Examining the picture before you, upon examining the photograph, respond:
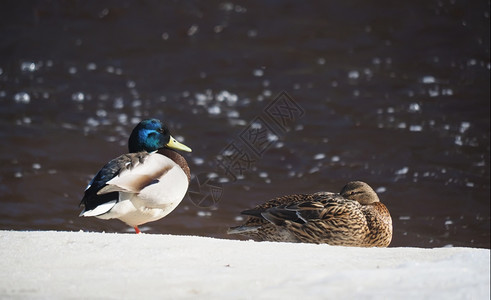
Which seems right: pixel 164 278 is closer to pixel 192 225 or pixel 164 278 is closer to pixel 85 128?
pixel 192 225

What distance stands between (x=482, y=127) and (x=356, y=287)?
9.24 meters

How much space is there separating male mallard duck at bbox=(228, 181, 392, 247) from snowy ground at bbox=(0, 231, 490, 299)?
1063mm

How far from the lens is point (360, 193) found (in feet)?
18.7

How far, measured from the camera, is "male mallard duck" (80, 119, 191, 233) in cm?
500

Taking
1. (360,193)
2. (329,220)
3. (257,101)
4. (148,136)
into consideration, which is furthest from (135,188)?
(257,101)

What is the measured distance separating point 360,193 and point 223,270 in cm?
214

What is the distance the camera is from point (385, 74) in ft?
46.1

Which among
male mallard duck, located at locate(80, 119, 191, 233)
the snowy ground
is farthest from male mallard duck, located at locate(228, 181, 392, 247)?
the snowy ground

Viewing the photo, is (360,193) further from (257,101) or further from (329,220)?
(257,101)

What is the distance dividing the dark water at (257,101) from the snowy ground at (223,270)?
3.58 metres

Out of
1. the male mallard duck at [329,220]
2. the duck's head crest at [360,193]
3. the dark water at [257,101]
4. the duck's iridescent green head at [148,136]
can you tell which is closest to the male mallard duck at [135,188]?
the duck's iridescent green head at [148,136]

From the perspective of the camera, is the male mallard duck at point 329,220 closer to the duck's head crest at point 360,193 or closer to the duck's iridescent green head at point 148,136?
the duck's head crest at point 360,193

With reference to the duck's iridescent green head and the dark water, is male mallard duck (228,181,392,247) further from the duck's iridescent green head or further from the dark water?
the dark water

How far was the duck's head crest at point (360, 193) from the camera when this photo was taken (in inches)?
223
